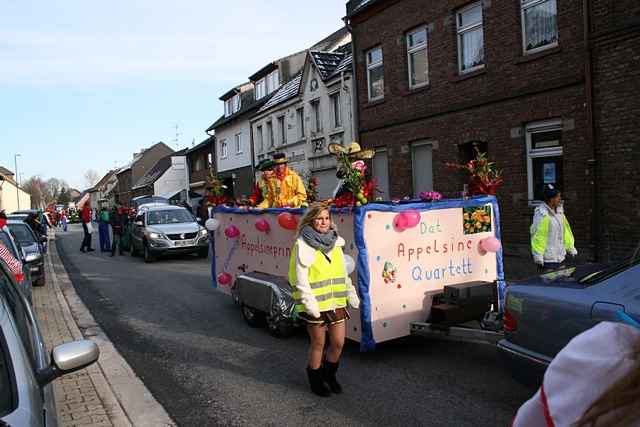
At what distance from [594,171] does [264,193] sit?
6.87m

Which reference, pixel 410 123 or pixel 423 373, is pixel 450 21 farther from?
pixel 423 373

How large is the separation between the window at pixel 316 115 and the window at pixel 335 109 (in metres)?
1.44

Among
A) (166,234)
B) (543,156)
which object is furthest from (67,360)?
(166,234)

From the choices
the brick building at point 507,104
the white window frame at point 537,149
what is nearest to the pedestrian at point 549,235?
the brick building at point 507,104

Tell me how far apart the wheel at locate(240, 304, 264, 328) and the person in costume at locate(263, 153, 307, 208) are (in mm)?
1521

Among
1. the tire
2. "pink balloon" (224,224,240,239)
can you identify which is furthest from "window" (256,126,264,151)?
"pink balloon" (224,224,240,239)

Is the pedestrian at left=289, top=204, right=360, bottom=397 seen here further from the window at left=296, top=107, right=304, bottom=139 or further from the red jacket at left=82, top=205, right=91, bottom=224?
the window at left=296, top=107, right=304, bottom=139

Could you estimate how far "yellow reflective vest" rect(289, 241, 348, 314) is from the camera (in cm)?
486

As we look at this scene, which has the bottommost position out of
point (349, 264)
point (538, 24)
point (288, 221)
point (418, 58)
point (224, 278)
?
point (224, 278)

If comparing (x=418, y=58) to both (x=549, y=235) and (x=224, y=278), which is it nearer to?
(x=224, y=278)

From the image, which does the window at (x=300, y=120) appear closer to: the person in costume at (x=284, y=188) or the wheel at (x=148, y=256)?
the wheel at (x=148, y=256)

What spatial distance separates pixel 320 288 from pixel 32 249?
950 centimetres

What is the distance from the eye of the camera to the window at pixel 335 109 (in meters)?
22.7

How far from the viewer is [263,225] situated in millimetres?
7531
